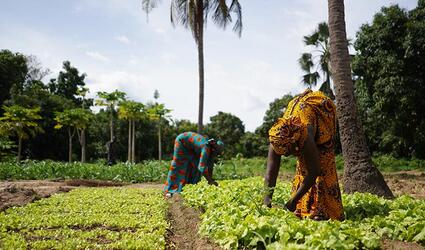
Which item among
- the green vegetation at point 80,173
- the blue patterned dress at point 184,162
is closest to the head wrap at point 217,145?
the blue patterned dress at point 184,162

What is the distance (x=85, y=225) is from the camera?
539cm

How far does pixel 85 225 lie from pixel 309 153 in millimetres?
3136

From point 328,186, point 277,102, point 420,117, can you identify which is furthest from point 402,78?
point 277,102

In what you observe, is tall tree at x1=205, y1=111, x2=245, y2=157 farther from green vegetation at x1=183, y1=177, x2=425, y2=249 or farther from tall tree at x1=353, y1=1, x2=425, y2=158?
green vegetation at x1=183, y1=177, x2=425, y2=249

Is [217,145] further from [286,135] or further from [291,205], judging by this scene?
[286,135]

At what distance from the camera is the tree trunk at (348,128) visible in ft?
23.4

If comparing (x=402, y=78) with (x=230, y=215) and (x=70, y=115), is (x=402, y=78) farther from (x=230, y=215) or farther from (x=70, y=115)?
(x=70, y=115)

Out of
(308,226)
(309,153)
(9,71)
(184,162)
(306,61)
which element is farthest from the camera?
(9,71)

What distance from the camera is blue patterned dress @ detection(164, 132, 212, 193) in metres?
8.59

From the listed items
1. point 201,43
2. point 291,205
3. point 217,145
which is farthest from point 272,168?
point 201,43

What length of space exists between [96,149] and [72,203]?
3267cm

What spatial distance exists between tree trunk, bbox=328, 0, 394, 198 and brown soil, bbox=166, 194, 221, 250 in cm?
298

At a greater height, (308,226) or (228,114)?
(228,114)

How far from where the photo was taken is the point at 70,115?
87.5 ft
